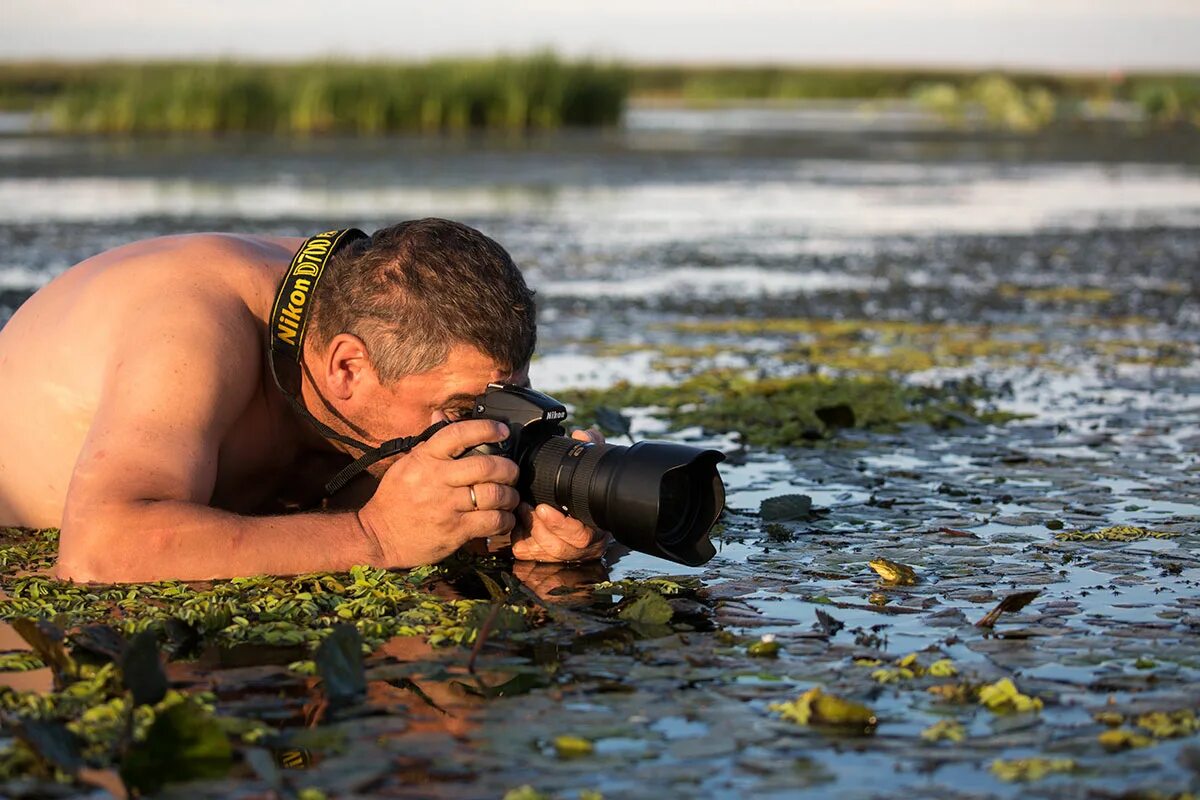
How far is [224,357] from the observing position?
3822 millimetres

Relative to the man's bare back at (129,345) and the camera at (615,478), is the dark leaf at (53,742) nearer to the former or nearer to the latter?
the man's bare back at (129,345)

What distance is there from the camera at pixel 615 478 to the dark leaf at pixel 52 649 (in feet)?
3.26

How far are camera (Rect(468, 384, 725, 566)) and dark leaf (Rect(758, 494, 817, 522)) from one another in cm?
86

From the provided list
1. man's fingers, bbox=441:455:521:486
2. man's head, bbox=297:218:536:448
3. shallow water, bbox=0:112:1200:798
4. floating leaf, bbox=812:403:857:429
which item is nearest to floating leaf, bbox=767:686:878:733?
shallow water, bbox=0:112:1200:798

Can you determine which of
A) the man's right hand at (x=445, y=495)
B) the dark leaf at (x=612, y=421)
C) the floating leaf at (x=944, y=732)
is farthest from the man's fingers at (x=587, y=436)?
the dark leaf at (x=612, y=421)

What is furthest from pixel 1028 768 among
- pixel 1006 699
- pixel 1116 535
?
pixel 1116 535

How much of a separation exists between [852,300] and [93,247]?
18.8ft

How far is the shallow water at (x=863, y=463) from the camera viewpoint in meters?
2.83

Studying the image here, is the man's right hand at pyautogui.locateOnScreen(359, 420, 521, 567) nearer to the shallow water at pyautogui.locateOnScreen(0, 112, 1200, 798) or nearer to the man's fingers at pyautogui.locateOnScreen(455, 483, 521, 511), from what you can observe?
the man's fingers at pyautogui.locateOnScreen(455, 483, 521, 511)

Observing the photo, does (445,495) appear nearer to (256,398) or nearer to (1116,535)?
(256,398)

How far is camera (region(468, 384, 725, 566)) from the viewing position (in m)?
3.63

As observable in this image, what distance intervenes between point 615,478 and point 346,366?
732mm

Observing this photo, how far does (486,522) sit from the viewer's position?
3.72 meters

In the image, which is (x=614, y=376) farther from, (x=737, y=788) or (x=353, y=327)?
(x=737, y=788)
